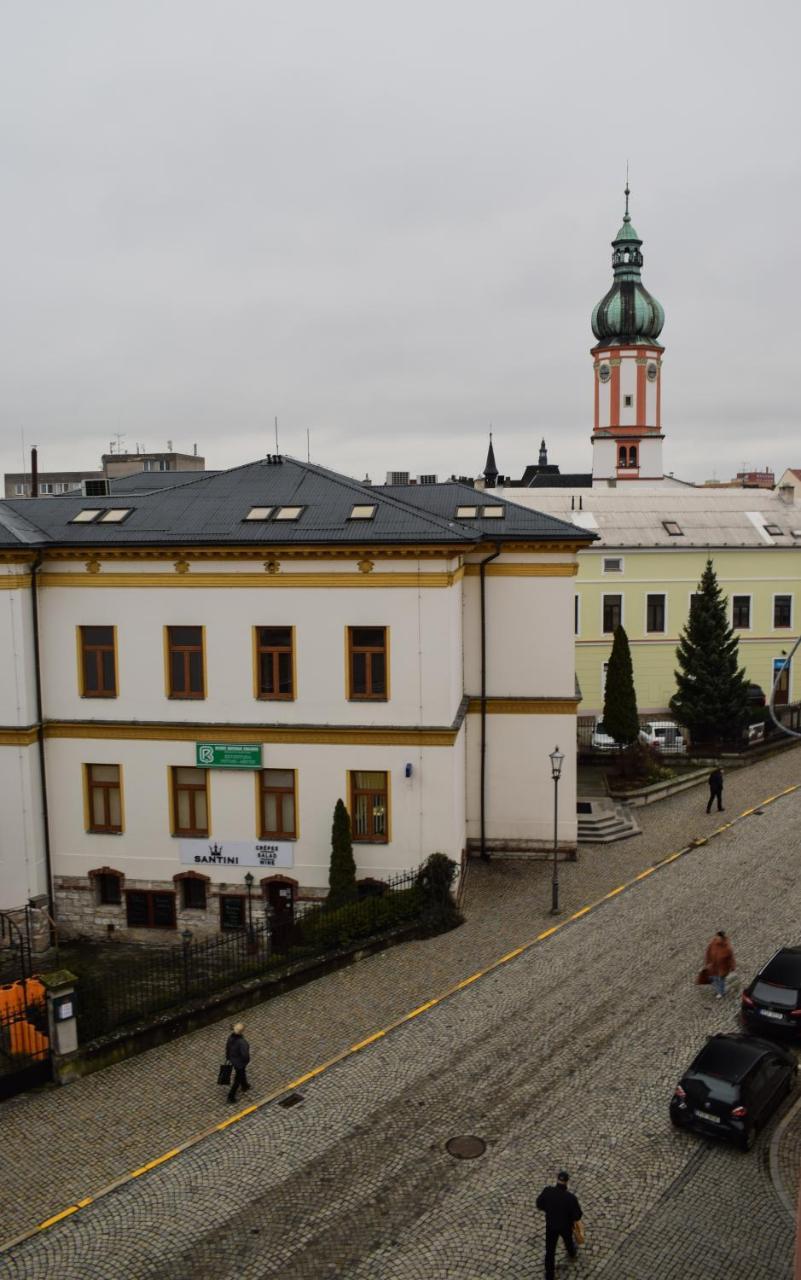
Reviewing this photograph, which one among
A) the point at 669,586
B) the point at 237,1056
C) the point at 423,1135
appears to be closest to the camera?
the point at 423,1135

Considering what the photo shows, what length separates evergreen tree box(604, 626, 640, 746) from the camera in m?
36.8

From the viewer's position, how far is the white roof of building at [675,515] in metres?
47.7

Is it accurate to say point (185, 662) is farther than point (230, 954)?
Yes

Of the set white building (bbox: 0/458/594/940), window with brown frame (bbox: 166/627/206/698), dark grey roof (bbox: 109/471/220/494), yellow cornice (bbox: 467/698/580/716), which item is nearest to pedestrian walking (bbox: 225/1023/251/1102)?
white building (bbox: 0/458/594/940)

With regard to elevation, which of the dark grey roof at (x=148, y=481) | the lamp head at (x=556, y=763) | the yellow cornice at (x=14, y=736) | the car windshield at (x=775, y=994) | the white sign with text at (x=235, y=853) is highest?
the dark grey roof at (x=148, y=481)

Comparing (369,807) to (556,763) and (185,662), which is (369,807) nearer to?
(556,763)

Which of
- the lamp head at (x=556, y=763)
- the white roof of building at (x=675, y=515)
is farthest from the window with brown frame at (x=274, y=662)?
the white roof of building at (x=675, y=515)

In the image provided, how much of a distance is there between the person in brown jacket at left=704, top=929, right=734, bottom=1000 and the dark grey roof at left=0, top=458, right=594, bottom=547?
32.2 feet

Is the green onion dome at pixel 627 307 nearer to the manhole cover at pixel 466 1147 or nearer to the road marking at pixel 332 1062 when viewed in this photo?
the road marking at pixel 332 1062

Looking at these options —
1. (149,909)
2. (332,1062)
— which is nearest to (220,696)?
(149,909)

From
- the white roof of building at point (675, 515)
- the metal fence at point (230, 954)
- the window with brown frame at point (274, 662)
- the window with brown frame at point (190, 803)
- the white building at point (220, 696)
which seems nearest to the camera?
the metal fence at point (230, 954)

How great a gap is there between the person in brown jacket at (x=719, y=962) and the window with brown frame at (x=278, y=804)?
33.6ft

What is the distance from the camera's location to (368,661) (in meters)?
24.4

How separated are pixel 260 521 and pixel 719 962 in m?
13.9
